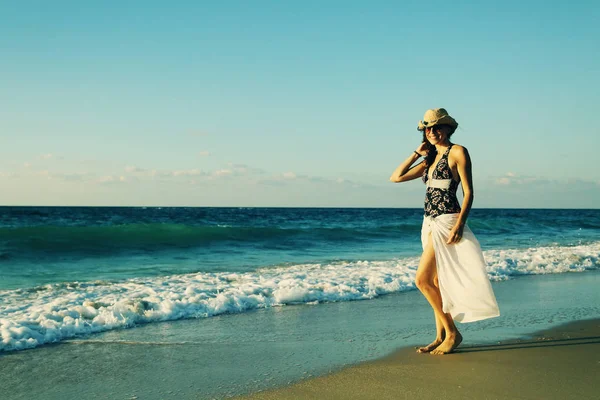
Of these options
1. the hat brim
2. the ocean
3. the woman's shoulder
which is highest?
the hat brim

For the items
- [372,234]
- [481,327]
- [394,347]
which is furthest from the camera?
[372,234]

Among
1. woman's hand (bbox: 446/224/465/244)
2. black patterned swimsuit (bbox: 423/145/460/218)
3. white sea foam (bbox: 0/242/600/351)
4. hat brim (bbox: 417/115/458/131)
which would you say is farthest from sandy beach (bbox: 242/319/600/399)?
white sea foam (bbox: 0/242/600/351)

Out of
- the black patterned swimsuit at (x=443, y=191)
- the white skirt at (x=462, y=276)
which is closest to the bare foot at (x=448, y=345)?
the white skirt at (x=462, y=276)

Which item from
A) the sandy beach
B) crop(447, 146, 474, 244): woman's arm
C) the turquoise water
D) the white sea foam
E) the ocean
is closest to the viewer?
the sandy beach

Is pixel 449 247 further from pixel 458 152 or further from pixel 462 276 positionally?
pixel 458 152

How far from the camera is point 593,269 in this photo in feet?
40.1

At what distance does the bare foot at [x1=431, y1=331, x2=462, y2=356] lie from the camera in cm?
476

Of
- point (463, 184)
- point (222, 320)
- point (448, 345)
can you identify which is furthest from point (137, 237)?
point (463, 184)

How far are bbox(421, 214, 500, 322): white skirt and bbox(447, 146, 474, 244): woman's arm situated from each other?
7 centimetres

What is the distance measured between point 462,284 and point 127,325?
3.64 meters

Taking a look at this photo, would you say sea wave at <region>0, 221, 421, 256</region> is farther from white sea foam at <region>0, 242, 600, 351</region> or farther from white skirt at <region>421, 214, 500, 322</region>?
white skirt at <region>421, 214, 500, 322</region>

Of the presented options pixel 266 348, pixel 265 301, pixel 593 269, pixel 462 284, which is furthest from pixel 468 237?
pixel 593 269

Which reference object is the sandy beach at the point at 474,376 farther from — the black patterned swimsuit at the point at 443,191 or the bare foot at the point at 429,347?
the black patterned swimsuit at the point at 443,191

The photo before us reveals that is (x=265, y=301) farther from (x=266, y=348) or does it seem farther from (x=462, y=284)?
(x=462, y=284)
